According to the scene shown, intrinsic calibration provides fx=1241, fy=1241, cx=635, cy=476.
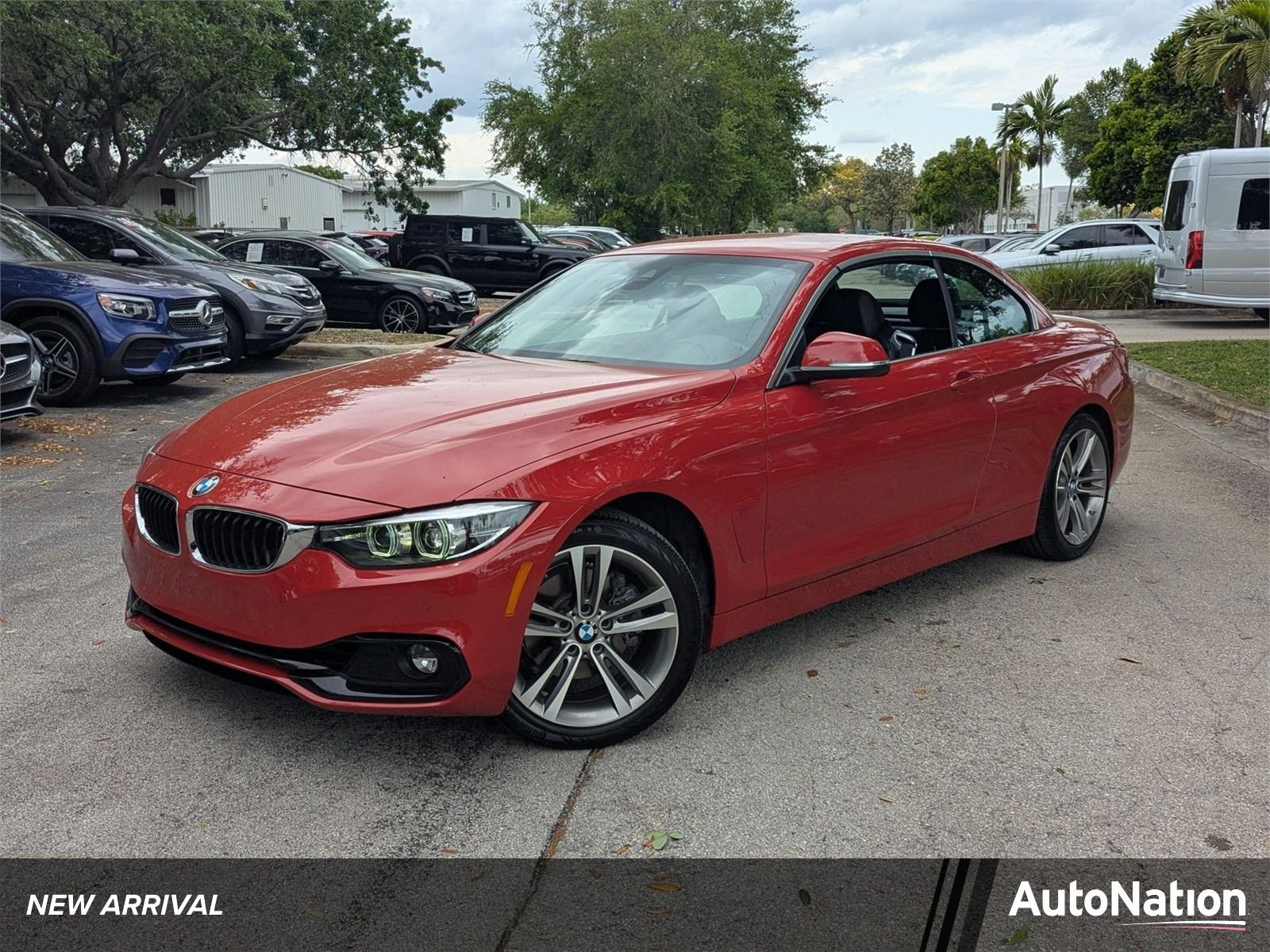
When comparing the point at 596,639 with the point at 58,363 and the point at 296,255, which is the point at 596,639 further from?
the point at 296,255

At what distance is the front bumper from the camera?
3451 millimetres

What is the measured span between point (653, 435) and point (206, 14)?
2636 cm

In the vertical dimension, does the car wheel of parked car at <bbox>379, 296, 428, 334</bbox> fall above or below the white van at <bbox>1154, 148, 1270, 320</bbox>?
below

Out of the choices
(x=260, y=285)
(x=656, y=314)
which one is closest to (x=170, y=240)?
(x=260, y=285)

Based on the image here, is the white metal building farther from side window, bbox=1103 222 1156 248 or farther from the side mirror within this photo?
the side mirror

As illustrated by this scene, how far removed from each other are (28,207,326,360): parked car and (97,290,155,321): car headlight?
6.46ft

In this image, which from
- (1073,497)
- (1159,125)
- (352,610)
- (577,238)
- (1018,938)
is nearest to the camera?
(1018,938)

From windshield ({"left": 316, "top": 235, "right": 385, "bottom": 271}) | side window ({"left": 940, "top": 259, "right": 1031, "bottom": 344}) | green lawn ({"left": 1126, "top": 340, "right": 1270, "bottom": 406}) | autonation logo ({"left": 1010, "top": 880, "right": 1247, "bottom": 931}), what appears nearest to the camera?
autonation logo ({"left": 1010, "top": 880, "right": 1247, "bottom": 931})

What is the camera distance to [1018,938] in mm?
2898

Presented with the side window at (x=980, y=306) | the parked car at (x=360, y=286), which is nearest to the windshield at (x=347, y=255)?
the parked car at (x=360, y=286)

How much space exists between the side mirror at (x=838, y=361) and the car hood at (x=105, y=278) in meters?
8.49

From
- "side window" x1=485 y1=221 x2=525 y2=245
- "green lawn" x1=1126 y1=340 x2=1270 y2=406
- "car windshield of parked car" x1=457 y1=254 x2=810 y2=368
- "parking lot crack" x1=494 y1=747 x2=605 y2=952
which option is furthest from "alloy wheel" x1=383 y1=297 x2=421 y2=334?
"parking lot crack" x1=494 y1=747 x2=605 y2=952

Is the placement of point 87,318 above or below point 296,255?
below

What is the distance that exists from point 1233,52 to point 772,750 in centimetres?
3151
